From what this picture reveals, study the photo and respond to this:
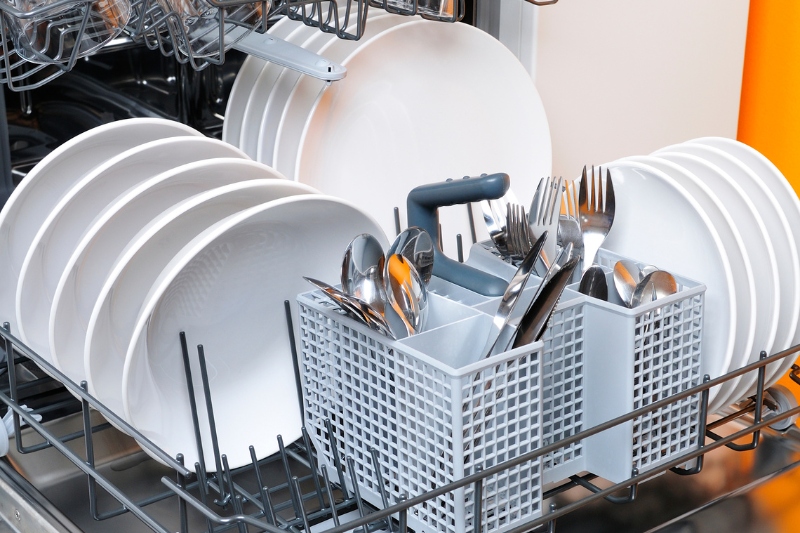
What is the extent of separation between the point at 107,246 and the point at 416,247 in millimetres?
277

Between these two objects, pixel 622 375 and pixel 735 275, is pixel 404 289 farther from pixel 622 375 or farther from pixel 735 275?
pixel 735 275

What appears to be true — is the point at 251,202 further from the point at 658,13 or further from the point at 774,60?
the point at 774,60

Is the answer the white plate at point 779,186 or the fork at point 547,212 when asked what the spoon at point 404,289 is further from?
the white plate at point 779,186

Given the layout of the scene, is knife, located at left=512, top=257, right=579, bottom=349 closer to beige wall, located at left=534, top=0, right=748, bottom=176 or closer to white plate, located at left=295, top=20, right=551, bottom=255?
white plate, located at left=295, top=20, right=551, bottom=255

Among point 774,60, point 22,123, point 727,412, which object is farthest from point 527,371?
point 774,60

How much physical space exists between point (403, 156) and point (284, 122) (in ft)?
0.47

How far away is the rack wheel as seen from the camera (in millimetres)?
853

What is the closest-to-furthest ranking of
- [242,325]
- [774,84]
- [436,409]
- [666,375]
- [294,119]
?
[436,409] < [666,375] < [242,325] < [294,119] < [774,84]

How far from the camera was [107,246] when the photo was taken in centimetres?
80

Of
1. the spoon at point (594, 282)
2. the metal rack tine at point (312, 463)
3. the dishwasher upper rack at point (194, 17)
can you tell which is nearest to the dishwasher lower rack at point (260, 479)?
the metal rack tine at point (312, 463)

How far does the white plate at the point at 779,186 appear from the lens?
842 millimetres

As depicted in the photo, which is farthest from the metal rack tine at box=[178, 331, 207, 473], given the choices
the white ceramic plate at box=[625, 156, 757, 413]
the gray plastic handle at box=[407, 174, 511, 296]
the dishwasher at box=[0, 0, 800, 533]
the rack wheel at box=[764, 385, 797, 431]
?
the rack wheel at box=[764, 385, 797, 431]

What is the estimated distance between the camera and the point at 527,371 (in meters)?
0.62

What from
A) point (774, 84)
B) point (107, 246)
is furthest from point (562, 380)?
point (774, 84)
